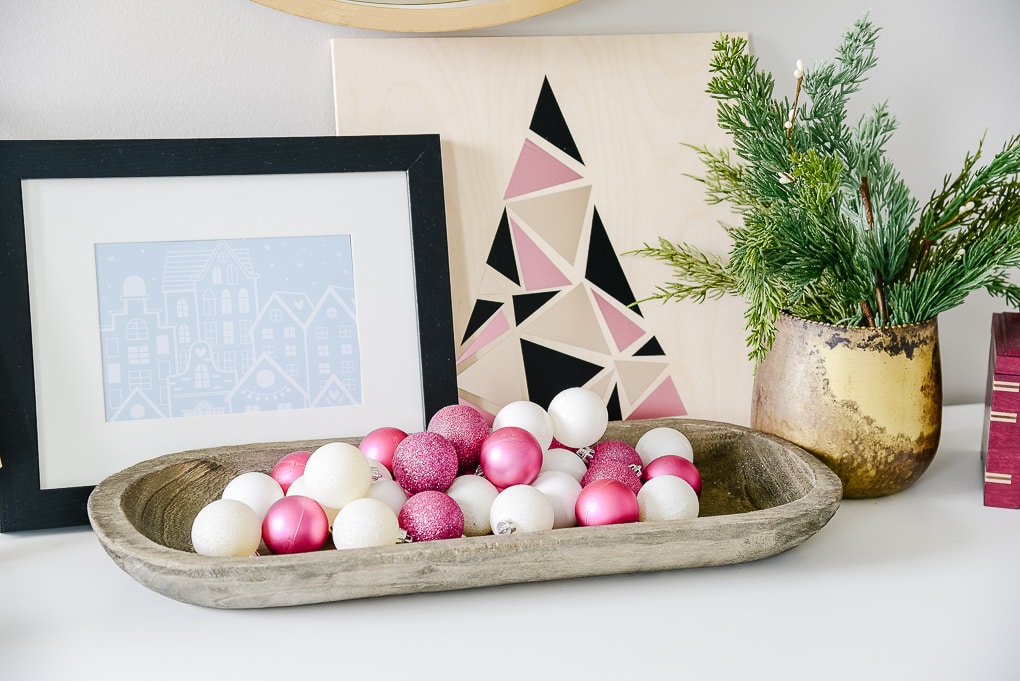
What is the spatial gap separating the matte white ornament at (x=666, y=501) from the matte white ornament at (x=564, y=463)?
0.07 meters

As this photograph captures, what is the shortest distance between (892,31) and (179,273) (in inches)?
30.3

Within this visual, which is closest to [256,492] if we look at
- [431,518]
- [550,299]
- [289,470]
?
[289,470]

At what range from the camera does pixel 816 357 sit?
2.37 ft

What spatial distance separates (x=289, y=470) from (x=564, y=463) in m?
0.22

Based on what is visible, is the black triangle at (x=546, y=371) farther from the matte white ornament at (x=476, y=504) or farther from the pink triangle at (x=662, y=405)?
the matte white ornament at (x=476, y=504)

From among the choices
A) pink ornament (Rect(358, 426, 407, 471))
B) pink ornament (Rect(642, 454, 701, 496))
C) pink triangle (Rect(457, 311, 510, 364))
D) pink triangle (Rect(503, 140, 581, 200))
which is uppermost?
pink triangle (Rect(503, 140, 581, 200))

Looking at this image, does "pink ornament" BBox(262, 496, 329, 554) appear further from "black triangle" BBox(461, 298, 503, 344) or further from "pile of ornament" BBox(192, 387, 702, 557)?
"black triangle" BBox(461, 298, 503, 344)

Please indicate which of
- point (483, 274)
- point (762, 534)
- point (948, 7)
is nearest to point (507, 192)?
point (483, 274)

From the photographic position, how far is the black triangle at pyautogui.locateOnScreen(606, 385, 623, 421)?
86cm

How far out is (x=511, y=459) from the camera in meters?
0.64

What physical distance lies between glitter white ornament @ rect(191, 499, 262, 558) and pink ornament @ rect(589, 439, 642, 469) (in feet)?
0.92

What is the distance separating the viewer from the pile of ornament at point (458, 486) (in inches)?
23.2

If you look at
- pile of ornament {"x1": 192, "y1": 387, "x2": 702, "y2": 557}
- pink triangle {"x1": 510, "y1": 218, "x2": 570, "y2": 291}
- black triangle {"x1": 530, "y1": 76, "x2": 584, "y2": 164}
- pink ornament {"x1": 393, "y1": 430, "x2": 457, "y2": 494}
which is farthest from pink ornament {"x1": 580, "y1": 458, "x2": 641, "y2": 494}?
black triangle {"x1": 530, "y1": 76, "x2": 584, "y2": 164}

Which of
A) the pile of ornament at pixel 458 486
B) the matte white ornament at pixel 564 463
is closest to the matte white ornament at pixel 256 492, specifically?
the pile of ornament at pixel 458 486
